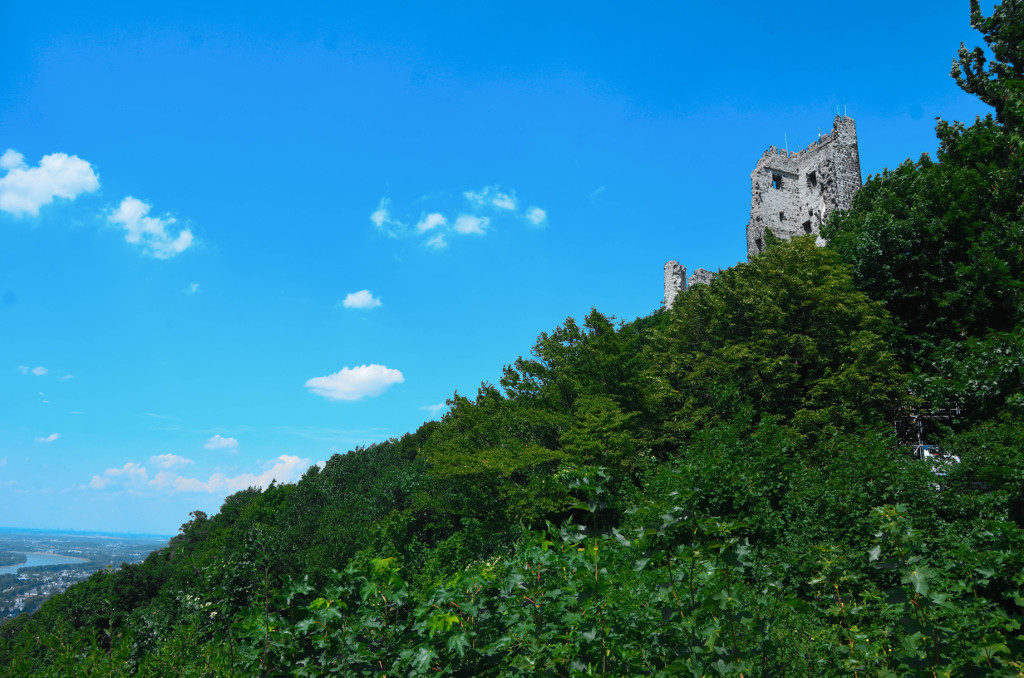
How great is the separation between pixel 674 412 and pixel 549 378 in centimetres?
559

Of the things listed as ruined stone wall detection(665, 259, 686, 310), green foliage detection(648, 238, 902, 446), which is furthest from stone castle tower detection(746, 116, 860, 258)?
green foliage detection(648, 238, 902, 446)

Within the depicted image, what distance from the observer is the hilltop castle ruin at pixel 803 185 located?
38969 millimetres

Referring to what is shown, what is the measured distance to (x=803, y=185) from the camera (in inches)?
1640

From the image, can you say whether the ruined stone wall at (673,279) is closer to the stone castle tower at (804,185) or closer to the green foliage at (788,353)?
the stone castle tower at (804,185)

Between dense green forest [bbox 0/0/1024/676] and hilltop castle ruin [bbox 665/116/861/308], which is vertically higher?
hilltop castle ruin [bbox 665/116/861/308]

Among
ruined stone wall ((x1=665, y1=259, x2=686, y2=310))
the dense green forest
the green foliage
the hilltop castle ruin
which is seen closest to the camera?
the dense green forest

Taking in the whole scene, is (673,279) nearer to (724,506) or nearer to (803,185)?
(803,185)

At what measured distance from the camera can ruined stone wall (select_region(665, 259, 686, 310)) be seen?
5019 centimetres

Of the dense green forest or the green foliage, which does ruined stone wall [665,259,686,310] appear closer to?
the dense green forest

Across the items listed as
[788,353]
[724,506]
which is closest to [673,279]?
[788,353]

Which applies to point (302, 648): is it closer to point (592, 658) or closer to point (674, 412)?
point (592, 658)

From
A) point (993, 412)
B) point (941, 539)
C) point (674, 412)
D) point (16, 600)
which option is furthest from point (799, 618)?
point (16, 600)

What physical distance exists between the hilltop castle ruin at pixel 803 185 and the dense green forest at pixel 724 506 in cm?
1488

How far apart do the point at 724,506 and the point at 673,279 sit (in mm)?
42339
